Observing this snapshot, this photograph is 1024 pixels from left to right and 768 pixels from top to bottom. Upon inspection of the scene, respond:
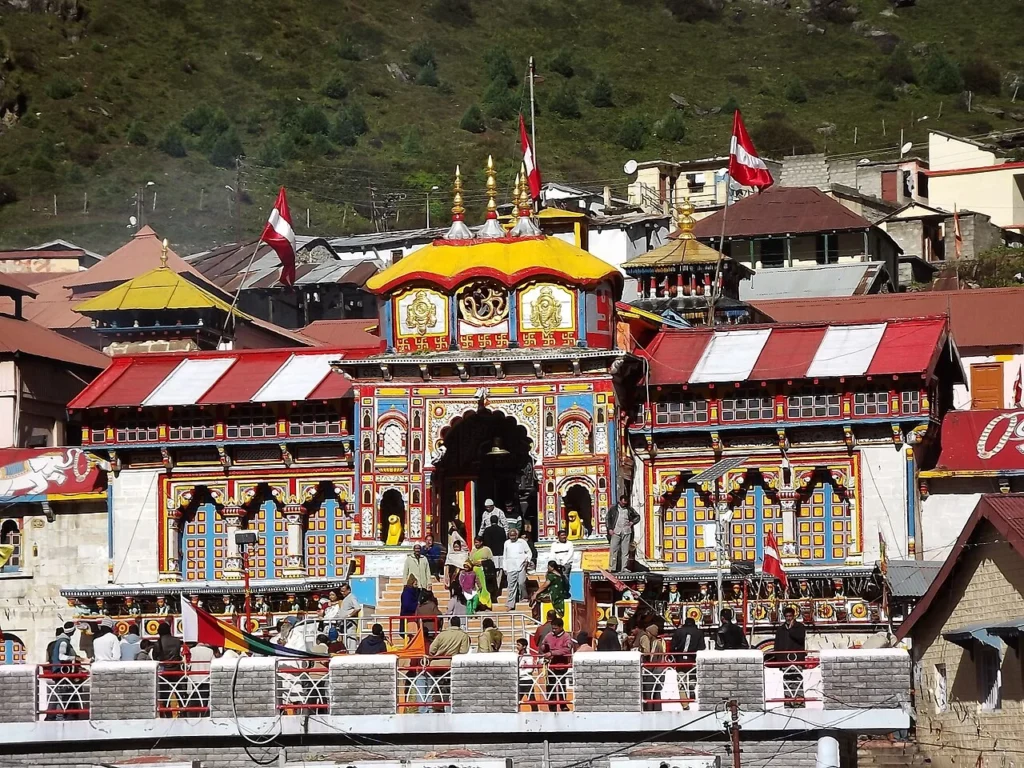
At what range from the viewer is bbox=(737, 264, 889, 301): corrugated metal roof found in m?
79.7

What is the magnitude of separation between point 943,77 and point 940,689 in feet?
373

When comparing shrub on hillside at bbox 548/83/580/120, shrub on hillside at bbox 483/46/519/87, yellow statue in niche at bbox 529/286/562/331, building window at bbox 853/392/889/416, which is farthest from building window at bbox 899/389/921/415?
shrub on hillside at bbox 483/46/519/87

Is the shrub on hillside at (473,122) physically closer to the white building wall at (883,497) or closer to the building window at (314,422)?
the building window at (314,422)

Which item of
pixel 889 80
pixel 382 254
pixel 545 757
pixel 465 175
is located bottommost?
pixel 545 757

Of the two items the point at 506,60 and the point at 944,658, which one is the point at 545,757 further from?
the point at 506,60

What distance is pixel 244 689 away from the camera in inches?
1400

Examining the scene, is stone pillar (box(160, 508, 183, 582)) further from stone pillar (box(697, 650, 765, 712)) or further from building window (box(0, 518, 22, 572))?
stone pillar (box(697, 650, 765, 712))

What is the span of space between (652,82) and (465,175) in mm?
28635

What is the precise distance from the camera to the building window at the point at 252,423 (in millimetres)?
54219

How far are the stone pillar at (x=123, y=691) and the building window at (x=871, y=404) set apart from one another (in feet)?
66.6

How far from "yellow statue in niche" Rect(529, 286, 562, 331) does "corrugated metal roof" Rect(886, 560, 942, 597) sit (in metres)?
8.44

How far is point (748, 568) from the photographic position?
49.8 meters

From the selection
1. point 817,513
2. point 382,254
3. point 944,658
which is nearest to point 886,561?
point 817,513

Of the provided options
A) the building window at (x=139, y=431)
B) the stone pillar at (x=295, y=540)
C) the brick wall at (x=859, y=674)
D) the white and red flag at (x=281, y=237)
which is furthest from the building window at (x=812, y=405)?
the brick wall at (x=859, y=674)
